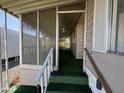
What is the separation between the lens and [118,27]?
2271mm

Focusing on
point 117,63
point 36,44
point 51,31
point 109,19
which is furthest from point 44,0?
point 117,63

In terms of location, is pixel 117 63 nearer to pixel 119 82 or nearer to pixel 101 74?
pixel 119 82

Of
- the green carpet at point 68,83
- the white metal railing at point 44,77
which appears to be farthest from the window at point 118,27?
the green carpet at point 68,83

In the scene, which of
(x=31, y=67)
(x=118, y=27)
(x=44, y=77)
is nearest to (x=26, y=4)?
(x=31, y=67)

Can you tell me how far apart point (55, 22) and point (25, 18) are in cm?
139

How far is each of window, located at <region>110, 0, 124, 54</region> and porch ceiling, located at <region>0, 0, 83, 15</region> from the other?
10.8 feet

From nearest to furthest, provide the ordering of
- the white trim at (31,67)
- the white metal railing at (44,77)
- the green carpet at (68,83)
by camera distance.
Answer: the white metal railing at (44,77), the green carpet at (68,83), the white trim at (31,67)

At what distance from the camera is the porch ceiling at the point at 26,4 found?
204 inches

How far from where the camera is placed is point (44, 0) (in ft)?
17.3

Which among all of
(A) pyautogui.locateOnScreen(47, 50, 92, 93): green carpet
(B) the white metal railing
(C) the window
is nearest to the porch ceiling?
(B) the white metal railing

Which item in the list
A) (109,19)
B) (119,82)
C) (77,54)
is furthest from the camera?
(77,54)

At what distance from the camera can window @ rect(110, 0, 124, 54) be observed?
6.86ft

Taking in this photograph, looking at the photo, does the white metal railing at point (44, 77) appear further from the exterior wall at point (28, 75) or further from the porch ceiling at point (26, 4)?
the porch ceiling at point (26, 4)

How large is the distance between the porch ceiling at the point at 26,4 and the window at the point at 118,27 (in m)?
3.29
